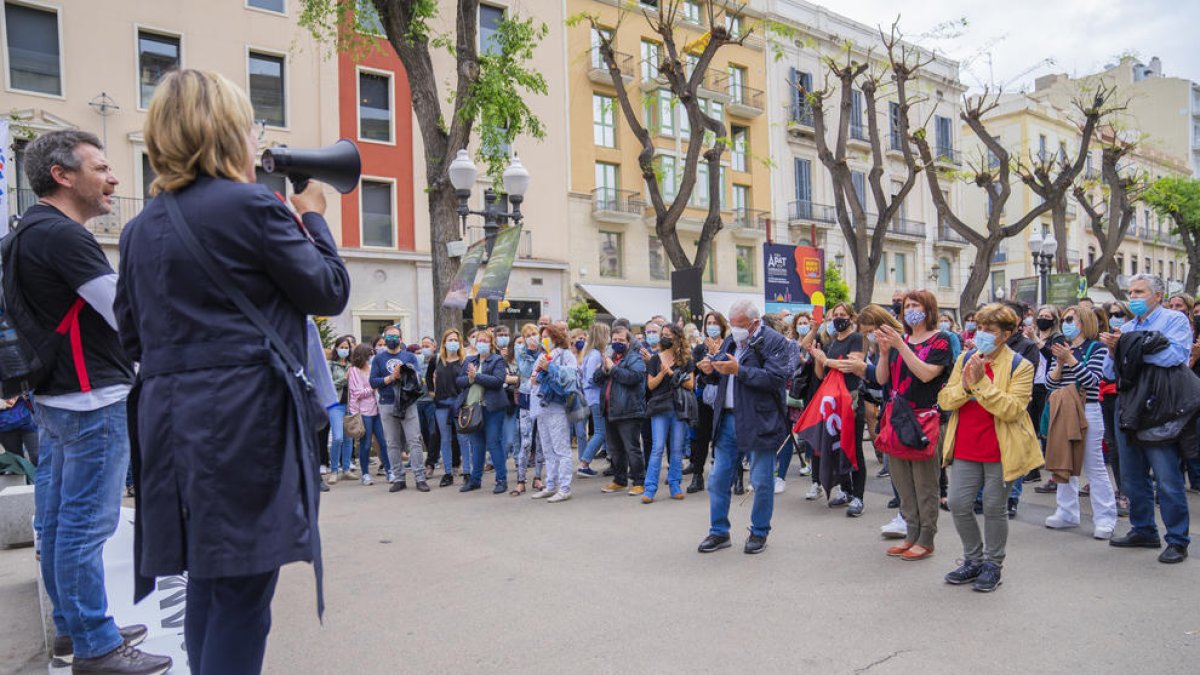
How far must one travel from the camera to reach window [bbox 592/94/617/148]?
31219mm

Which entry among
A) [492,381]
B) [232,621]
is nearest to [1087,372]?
[492,381]

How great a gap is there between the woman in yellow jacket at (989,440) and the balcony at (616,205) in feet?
84.1

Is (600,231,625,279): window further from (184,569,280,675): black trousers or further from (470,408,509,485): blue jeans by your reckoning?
(184,569,280,675): black trousers

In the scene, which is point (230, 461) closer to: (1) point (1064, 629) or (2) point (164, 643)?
(2) point (164, 643)

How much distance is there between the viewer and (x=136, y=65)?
22797mm

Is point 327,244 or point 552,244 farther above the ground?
point 552,244

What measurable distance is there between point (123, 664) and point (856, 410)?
6935 millimetres

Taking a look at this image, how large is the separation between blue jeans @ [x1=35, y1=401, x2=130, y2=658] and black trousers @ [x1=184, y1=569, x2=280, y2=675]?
1482 mm

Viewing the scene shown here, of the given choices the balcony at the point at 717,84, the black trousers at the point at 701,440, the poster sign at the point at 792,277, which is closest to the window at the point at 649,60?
the balcony at the point at 717,84

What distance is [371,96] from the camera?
26.4m

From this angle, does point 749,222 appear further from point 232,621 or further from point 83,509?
point 232,621

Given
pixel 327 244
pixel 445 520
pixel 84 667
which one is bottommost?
pixel 445 520

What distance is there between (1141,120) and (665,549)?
6951cm

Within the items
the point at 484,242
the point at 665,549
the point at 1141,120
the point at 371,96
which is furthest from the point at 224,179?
the point at 1141,120
